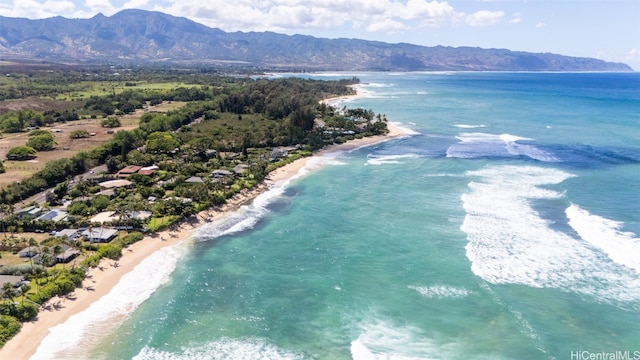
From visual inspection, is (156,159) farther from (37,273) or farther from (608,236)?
(608,236)

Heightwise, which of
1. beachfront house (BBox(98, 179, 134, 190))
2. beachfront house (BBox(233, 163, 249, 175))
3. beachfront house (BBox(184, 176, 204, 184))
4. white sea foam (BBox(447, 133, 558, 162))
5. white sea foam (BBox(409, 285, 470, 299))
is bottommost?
white sea foam (BBox(409, 285, 470, 299))

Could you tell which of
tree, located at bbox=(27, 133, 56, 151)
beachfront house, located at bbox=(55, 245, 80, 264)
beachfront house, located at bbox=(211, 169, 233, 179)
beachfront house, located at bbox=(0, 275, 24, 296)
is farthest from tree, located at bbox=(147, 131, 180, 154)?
beachfront house, located at bbox=(0, 275, 24, 296)

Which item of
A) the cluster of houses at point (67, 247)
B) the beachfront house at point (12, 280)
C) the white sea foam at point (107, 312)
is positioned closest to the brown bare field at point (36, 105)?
the cluster of houses at point (67, 247)

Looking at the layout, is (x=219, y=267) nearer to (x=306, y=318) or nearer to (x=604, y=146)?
(x=306, y=318)

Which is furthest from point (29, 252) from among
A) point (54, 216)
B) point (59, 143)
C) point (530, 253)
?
point (59, 143)

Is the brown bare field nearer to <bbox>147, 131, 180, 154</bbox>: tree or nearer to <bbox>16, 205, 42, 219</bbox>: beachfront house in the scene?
<bbox>147, 131, 180, 154</bbox>: tree

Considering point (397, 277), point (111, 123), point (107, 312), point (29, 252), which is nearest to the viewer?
point (107, 312)

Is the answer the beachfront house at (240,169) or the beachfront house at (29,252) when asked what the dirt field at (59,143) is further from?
the beachfront house at (240,169)
